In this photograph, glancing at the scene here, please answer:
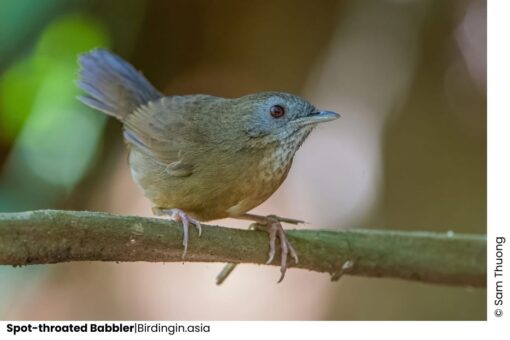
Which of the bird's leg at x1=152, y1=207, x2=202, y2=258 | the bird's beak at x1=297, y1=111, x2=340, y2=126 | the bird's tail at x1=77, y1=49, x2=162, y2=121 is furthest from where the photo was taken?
the bird's tail at x1=77, y1=49, x2=162, y2=121

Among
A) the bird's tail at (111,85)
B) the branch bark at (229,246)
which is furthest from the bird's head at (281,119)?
the bird's tail at (111,85)

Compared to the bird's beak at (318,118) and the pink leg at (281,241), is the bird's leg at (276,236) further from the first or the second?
the bird's beak at (318,118)

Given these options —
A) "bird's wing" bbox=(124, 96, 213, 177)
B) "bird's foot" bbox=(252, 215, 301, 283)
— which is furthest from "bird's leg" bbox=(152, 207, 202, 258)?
"bird's foot" bbox=(252, 215, 301, 283)

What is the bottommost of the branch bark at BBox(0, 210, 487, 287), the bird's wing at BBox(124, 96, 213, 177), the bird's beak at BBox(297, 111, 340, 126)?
the branch bark at BBox(0, 210, 487, 287)

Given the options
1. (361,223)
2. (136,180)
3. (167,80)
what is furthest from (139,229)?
(361,223)

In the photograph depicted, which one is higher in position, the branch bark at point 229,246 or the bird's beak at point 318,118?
the bird's beak at point 318,118

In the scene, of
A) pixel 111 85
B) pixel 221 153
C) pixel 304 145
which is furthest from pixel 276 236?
pixel 111 85

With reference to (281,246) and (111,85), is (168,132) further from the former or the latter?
(281,246)

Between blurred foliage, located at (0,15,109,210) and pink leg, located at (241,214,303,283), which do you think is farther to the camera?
blurred foliage, located at (0,15,109,210)

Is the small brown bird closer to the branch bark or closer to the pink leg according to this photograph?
the pink leg
